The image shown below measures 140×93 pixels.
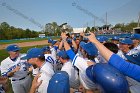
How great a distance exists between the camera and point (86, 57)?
171 inches

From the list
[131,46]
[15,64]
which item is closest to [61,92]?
[15,64]

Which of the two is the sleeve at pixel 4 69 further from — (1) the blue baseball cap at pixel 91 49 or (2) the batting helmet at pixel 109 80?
(2) the batting helmet at pixel 109 80

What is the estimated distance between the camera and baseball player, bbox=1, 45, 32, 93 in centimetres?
645

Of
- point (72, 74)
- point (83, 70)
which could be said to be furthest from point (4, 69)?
point (83, 70)

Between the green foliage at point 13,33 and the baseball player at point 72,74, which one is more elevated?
the baseball player at point 72,74

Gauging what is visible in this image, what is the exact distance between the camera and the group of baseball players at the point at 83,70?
79.1 inches

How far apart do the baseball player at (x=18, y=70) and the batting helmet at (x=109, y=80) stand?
4.60m

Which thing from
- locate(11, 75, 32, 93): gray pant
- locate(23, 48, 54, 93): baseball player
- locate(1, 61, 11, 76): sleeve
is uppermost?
locate(23, 48, 54, 93): baseball player

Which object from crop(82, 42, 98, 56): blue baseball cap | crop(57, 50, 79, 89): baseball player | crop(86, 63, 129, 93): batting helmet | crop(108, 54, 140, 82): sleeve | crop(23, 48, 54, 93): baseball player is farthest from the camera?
crop(57, 50, 79, 89): baseball player

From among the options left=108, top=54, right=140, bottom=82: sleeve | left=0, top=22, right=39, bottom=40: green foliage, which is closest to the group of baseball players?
left=108, top=54, right=140, bottom=82: sleeve

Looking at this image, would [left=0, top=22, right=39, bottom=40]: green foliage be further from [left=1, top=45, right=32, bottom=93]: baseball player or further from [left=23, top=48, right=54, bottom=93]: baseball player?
[left=23, top=48, right=54, bottom=93]: baseball player

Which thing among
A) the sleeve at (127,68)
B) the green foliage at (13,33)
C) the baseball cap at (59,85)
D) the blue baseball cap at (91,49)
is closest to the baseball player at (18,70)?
the blue baseball cap at (91,49)

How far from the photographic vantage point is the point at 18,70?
20.8 ft

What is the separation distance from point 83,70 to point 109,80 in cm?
186
